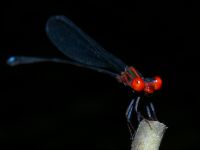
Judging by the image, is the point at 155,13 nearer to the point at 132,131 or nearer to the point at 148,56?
the point at 148,56

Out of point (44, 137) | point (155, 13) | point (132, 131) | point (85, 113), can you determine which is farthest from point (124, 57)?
point (132, 131)

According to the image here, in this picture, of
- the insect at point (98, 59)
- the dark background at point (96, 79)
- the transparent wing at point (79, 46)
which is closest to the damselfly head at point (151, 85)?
the insect at point (98, 59)

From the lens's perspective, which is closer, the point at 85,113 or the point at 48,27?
the point at 48,27

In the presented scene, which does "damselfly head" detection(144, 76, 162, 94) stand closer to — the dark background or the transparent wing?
the transparent wing

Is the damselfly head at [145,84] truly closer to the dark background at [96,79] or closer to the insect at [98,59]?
the insect at [98,59]

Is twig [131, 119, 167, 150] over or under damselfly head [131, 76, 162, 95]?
under

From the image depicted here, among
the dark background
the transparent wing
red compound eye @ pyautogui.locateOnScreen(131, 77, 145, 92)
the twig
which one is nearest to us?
the twig

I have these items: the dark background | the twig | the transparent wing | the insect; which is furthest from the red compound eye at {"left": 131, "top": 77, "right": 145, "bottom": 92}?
the dark background
